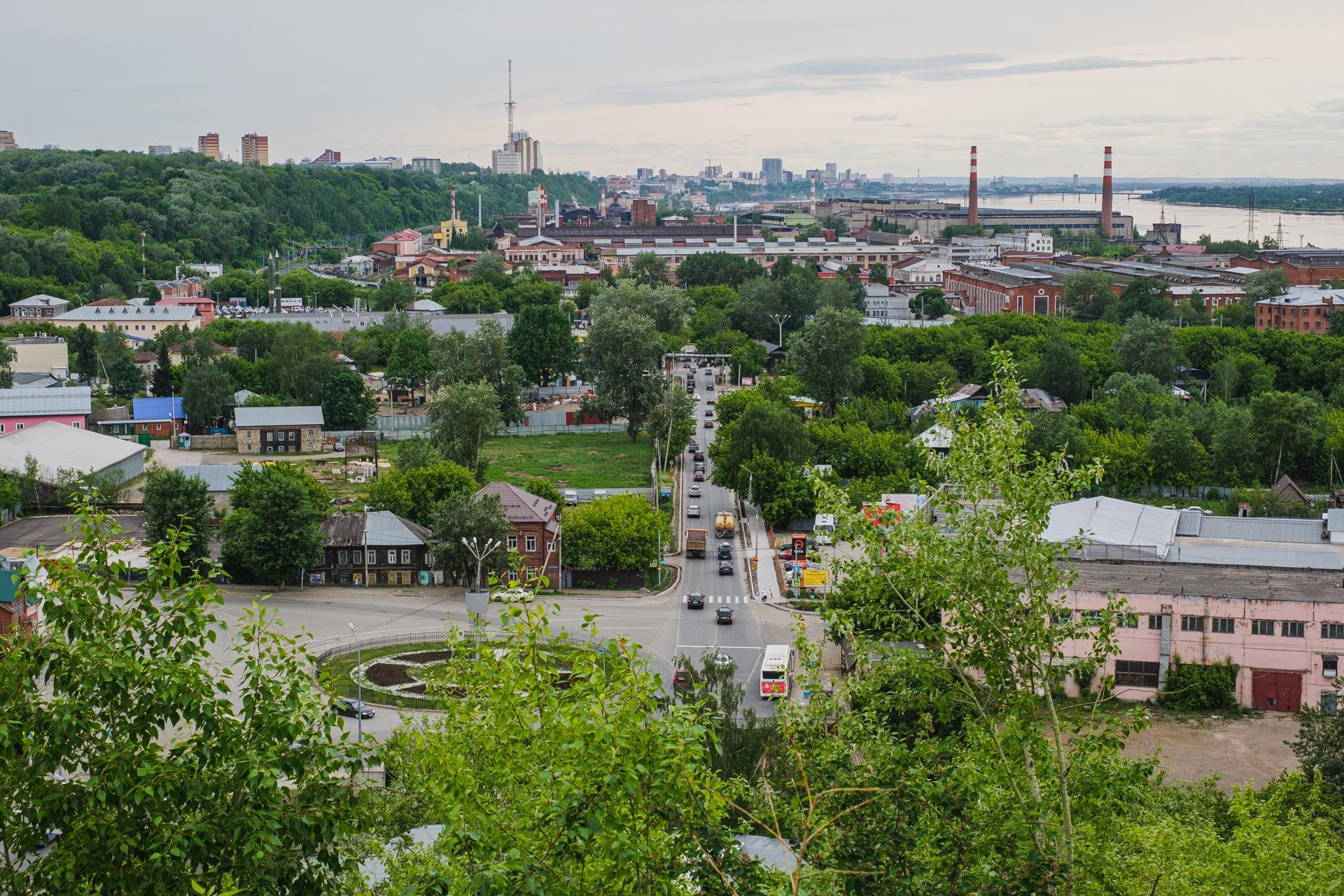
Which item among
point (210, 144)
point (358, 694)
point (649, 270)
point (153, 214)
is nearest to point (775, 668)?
point (358, 694)

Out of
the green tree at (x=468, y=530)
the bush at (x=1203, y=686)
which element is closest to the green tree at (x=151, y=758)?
the bush at (x=1203, y=686)

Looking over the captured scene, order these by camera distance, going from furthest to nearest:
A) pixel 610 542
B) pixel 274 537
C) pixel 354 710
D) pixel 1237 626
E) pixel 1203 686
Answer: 1. pixel 610 542
2. pixel 274 537
3. pixel 1237 626
4. pixel 1203 686
5. pixel 354 710

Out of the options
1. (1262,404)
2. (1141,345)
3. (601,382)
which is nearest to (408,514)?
(601,382)

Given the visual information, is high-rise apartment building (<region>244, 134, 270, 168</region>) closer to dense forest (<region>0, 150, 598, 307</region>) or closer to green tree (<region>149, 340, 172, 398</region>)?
dense forest (<region>0, 150, 598, 307</region>)

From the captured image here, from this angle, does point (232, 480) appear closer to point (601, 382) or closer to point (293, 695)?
point (601, 382)

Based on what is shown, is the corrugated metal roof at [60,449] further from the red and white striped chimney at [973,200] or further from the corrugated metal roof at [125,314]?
the red and white striped chimney at [973,200]

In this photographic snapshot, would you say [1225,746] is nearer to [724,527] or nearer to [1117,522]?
[1117,522]

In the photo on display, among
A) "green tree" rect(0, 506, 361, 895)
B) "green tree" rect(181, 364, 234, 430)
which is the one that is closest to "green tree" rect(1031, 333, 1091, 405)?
"green tree" rect(181, 364, 234, 430)

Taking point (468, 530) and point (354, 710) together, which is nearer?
point (354, 710)
